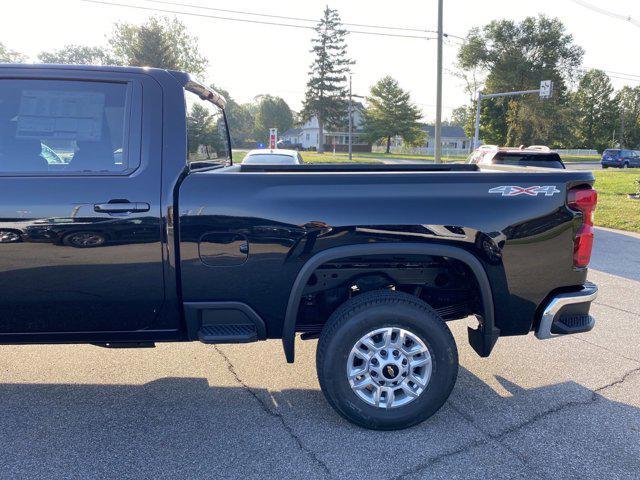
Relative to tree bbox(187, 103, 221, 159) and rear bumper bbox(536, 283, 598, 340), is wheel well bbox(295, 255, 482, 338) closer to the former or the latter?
rear bumper bbox(536, 283, 598, 340)

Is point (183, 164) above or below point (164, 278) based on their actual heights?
above

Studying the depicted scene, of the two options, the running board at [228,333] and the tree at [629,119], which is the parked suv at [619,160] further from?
the running board at [228,333]

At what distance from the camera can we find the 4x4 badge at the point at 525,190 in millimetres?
Answer: 2764

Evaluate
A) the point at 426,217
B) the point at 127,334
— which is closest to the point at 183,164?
the point at 127,334

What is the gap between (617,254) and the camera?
7930mm

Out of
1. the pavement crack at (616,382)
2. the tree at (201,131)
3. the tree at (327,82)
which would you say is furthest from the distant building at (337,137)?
the pavement crack at (616,382)

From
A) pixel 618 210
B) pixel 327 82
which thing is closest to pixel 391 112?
pixel 327 82

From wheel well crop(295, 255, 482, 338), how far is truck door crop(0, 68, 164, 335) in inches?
39.6

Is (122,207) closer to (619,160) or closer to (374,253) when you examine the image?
(374,253)

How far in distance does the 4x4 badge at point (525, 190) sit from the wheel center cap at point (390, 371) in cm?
124

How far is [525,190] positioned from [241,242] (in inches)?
68.5

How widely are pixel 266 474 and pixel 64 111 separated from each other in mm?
2463

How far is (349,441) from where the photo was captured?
280 centimetres

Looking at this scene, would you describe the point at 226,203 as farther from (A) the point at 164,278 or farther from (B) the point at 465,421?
(B) the point at 465,421
